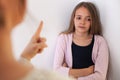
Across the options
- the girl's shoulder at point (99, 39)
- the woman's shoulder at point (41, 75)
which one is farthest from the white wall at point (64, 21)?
the woman's shoulder at point (41, 75)

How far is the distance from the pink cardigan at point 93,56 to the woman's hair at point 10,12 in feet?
2.94

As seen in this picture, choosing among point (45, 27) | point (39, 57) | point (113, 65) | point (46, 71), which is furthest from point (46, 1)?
point (46, 71)

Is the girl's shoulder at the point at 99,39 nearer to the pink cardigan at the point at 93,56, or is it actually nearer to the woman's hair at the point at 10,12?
the pink cardigan at the point at 93,56

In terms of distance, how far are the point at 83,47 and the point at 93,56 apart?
7cm

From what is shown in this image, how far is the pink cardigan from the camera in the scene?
115cm

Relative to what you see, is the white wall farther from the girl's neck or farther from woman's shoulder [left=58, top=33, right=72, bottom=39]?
the girl's neck

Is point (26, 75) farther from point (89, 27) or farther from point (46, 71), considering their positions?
point (89, 27)

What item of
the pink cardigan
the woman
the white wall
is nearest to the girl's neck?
the woman

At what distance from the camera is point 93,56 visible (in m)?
1.20

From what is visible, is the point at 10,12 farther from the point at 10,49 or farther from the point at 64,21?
the point at 64,21

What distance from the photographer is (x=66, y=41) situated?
3.96 feet

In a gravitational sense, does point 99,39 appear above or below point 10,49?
below

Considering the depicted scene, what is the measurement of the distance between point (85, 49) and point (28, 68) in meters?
0.95

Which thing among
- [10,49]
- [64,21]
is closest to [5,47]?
[10,49]
